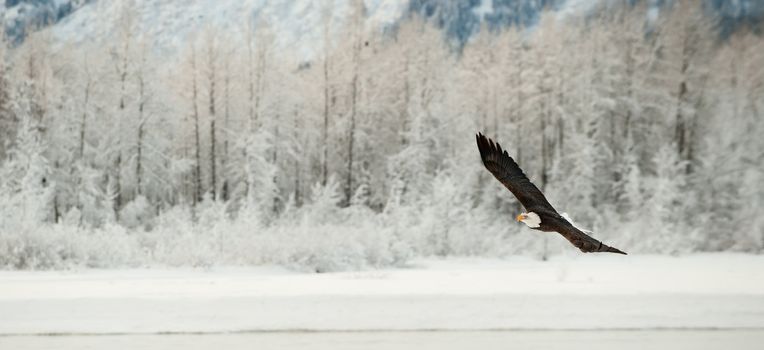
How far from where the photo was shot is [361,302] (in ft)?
34.3

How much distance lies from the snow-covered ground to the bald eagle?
5.53 m

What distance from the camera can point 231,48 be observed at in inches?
984

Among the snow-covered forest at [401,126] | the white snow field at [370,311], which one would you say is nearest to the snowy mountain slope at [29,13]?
the snow-covered forest at [401,126]

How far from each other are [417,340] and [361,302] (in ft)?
5.49

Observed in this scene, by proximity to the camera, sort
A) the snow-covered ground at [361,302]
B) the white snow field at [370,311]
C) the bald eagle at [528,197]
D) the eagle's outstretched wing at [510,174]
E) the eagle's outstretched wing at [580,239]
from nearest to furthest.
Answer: the eagle's outstretched wing at [580,239] → the bald eagle at [528,197] → the eagle's outstretched wing at [510,174] → the white snow field at [370,311] → the snow-covered ground at [361,302]

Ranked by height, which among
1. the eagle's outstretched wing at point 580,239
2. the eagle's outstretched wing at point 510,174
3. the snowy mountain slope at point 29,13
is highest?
the snowy mountain slope at point 29,13

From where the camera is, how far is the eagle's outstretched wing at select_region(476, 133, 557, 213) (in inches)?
174

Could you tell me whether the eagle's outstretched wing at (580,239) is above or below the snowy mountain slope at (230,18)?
below

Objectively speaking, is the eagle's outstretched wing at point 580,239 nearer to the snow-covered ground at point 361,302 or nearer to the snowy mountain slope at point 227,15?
the snow-covered ground at point 361,302

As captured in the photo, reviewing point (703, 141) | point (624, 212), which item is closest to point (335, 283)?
point (624, 212)

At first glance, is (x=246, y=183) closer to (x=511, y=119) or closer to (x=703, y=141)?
(x=511, y=119)

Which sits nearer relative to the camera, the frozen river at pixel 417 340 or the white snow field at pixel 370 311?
the frozen river at pixel 417 340

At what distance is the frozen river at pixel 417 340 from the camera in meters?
8.56

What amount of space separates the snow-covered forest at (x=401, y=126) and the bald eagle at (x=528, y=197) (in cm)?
1331
